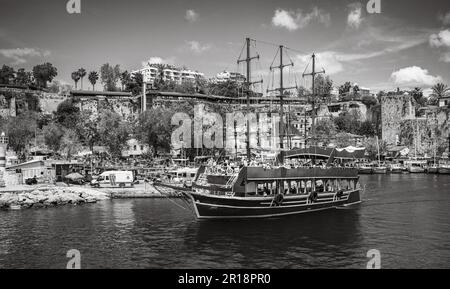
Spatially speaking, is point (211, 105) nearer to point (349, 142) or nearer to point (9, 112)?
point (349, 142)

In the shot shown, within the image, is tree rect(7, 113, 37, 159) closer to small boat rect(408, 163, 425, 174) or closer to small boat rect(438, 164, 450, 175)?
small boat rect(408, 163, 425, 174)

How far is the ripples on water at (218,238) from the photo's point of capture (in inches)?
1014

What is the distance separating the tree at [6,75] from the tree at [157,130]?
60.7 metres

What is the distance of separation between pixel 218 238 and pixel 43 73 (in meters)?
126

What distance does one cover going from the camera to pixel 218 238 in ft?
103

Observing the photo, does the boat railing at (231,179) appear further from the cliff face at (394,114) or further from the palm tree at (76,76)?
the palm tree at (76,76)

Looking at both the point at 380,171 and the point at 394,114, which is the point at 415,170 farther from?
the point at 394,114

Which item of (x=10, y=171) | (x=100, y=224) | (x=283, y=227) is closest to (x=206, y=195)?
(x=283, y=227)

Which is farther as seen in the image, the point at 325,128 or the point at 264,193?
the point at 325,128

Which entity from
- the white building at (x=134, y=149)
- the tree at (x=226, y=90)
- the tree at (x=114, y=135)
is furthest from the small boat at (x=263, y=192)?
the tree at (x=226, y=90)

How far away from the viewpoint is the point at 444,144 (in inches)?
4845

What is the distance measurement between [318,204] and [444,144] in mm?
95812

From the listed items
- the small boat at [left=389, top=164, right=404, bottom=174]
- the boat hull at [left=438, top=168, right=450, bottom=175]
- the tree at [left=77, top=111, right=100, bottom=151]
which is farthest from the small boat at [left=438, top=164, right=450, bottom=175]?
the tree at [left=77, top=111, right=100, bottom=151]

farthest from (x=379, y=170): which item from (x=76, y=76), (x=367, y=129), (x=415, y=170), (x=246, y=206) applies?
(x=76, y=76)
